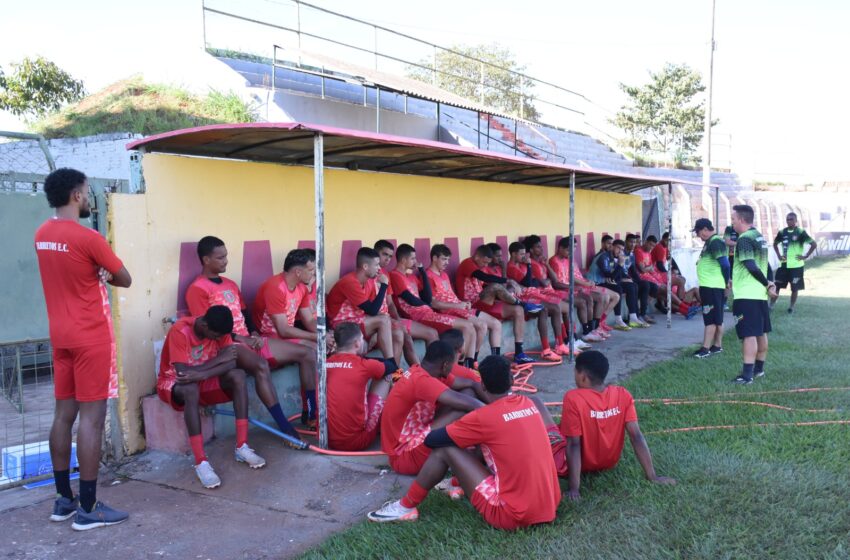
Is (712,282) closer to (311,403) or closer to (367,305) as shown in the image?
(367,305)

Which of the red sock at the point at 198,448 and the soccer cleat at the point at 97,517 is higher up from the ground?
the red sock at the point at 198,448

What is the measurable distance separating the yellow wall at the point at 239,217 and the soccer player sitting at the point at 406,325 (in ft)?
1.52

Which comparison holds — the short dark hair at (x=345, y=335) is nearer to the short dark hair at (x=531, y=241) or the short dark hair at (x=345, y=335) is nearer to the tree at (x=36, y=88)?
the short dark hair at (x=531, y=241)

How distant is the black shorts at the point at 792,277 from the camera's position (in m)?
12.1

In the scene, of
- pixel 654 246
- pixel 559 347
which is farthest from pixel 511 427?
pixel 654 246

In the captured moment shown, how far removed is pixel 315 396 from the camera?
18.8ft

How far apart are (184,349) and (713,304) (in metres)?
6.10

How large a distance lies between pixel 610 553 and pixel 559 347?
5699 millimetres

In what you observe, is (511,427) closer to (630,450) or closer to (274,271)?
(630,450)

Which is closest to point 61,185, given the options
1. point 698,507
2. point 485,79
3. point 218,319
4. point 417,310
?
point 218,319

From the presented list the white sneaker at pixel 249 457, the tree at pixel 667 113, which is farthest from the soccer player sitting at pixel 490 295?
the tree at pixel 667 113

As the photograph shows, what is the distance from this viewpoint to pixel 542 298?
9172mm

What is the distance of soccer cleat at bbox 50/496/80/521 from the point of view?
13.4ft

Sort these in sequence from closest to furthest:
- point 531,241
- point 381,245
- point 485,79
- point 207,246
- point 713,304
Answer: point 207,246, point 381,245, point 713,304, point 531,241, point 485,79
